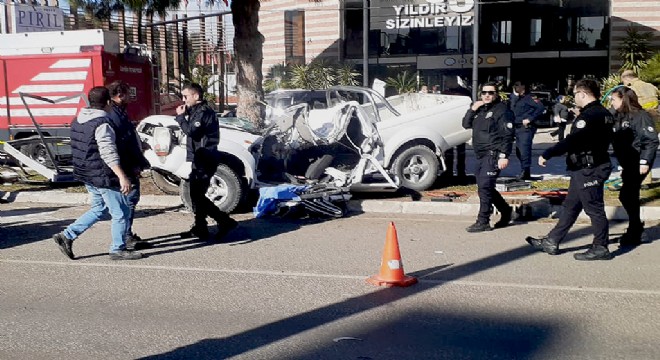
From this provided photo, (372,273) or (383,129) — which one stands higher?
(383,129)

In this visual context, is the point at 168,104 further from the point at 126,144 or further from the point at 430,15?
the point at 430,15

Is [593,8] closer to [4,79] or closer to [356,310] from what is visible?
[4,79]

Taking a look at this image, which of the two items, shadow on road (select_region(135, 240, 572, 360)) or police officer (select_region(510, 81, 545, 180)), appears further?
police officer (select_region(510, 81, 545, 180))

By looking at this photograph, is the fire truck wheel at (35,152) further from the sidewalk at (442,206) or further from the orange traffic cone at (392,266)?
the orange traffic cone at (392,266)

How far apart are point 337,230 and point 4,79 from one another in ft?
→ 31.0

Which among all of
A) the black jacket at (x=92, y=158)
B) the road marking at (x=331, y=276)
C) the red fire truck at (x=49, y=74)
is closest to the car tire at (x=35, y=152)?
the red fire truck at (x=49, y=74)

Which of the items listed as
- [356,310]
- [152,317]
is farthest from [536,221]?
[152,317]

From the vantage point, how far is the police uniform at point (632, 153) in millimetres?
7875

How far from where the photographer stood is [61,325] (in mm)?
5430

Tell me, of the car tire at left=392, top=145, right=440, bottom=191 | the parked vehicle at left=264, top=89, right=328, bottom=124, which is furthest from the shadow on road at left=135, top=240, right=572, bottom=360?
the parked vehicle at left=264, top=89, right=328, bottom=124

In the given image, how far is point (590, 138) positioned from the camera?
7105mm

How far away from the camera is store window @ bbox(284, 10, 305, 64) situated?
39.6 meters

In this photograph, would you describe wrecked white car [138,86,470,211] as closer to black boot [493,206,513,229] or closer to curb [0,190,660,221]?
curb [0,190,660,221]

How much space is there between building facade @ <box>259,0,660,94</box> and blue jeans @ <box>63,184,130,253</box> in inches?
1101
